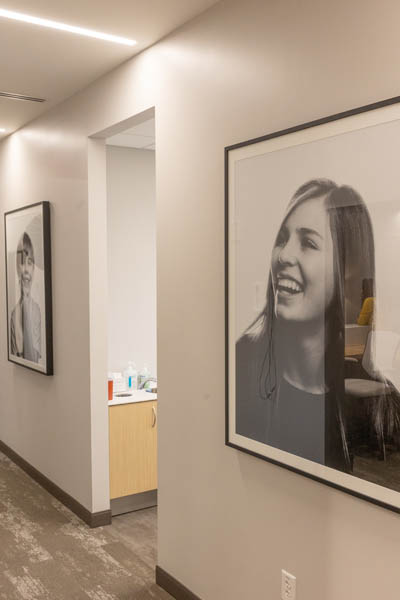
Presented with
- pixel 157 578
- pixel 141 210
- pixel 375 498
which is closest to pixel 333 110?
pixel 375 498

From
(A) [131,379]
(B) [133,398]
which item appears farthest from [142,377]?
(B) [133,398]

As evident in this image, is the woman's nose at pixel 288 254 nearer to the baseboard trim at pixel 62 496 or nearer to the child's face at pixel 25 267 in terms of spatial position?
the baseboard trim at pixel 62 496

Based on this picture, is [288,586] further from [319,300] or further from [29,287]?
[29,287]

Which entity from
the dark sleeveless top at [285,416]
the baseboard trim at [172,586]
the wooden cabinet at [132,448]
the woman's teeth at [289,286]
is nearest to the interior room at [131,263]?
the wooden cabinet at [132,448]

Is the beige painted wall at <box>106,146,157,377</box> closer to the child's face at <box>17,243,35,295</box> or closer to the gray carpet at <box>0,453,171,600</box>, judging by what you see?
the child's face at <box>17,243,35,295</box>

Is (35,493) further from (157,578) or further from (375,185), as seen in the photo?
(375,185)

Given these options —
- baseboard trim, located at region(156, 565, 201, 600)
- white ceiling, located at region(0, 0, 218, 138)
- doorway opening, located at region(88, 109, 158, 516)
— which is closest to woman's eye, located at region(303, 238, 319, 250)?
white ceiling, located at region(0, 0, 218, 138)

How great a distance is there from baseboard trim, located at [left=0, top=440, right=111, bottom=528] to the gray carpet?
0.04m

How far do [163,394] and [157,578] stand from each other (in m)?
0.89

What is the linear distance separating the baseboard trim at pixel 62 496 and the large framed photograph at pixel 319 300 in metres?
1.60

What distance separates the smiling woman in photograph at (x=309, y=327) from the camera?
1871mm

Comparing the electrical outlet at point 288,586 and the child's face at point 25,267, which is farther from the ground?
the child's face at point 25,267

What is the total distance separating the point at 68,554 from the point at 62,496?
766mm

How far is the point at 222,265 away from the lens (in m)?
2.44
